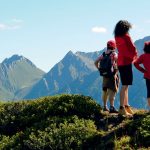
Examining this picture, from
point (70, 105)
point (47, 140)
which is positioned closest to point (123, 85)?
point (70, 105)

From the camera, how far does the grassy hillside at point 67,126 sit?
11.9m

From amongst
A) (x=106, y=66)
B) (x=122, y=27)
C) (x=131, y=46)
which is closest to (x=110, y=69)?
(x=106, y=66)

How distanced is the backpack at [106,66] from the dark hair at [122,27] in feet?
4.00

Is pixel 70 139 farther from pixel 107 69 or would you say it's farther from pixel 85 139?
pixel 107 69

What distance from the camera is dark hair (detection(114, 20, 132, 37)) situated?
13859mm

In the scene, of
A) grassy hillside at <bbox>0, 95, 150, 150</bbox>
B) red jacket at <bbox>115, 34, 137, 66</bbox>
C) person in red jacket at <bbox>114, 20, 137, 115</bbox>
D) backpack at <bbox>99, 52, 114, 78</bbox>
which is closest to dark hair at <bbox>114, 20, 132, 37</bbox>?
person in red jacket at <bbox>114, 20, 137, 115</bbox>

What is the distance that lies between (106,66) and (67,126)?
296 centimetres

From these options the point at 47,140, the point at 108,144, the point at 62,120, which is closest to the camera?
the point at 108,144

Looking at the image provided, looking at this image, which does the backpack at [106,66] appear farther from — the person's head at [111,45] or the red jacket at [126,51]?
the red jacket at [126,51]

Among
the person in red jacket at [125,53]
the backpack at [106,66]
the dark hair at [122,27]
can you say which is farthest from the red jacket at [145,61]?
the backpack at [106,66]

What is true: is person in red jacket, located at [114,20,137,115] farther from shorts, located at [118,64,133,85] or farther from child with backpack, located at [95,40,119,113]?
child with backpack, located at [95,40,119,113]

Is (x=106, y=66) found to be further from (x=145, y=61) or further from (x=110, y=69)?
(x=145, y=61)

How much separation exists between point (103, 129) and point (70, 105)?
1497 mm

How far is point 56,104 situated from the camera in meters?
14.9
